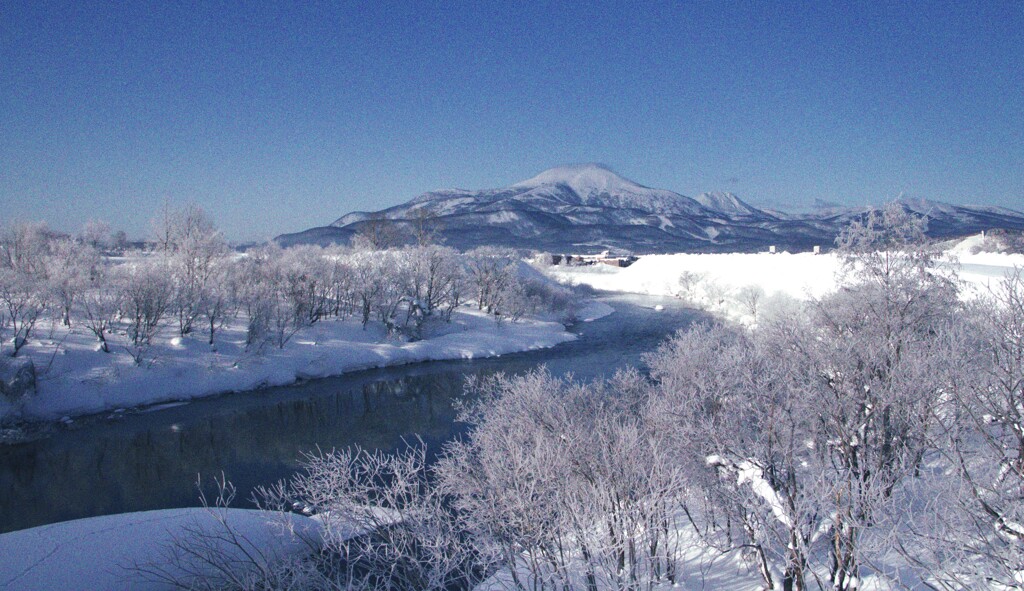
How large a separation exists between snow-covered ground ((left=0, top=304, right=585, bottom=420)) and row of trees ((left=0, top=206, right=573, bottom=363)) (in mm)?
791

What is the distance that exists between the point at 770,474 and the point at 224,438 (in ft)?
63.8

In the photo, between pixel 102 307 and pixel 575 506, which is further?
pixel 102 307

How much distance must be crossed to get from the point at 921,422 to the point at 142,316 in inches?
1354

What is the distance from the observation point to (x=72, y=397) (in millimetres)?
24797

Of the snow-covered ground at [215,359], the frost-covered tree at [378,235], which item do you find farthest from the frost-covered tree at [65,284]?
the frost-covered tree at [378,235]

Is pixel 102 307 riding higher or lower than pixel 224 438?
higher

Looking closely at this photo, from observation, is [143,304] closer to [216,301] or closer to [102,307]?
[102,307]

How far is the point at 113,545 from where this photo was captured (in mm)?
12672

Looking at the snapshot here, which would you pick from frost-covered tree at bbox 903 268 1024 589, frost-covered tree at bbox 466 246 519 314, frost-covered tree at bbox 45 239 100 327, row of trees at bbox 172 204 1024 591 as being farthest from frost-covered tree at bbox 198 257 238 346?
frost-covered tree at bbox 903 268 1024 589

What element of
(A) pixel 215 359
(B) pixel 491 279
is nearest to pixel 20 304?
(A) pixel 215 359

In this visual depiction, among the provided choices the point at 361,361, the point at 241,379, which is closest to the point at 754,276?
the point at 361,361

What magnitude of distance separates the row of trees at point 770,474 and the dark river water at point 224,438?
Result: 468 centimetres

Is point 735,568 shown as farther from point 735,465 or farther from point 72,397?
point 72,397

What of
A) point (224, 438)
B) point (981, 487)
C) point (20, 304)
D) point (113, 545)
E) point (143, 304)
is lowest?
point (224, 438)
